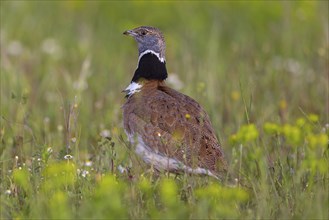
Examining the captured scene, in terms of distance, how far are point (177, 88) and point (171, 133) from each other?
10.0ft

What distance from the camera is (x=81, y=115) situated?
29.4 ft

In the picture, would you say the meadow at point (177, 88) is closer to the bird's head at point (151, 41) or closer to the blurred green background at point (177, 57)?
the blurred green background at point (177, 57)

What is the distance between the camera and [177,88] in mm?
9602

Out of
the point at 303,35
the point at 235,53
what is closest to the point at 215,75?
the point at 235,53

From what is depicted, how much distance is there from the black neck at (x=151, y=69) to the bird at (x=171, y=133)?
220 millimetres

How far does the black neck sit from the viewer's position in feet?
24.4

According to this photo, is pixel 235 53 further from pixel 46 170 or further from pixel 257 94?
pixel 46 170

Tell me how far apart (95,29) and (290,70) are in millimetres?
3570

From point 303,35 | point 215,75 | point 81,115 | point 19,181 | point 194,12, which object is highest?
point 194,12

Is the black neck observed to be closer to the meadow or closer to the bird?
the bird

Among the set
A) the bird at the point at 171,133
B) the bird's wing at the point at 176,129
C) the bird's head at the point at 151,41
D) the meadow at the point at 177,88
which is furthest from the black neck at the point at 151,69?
the bird's wing at the point at 176,129

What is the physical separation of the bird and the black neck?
0.72ft

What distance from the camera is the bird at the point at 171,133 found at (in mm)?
6367

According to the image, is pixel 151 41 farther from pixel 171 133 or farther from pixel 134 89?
pixel 171 133
